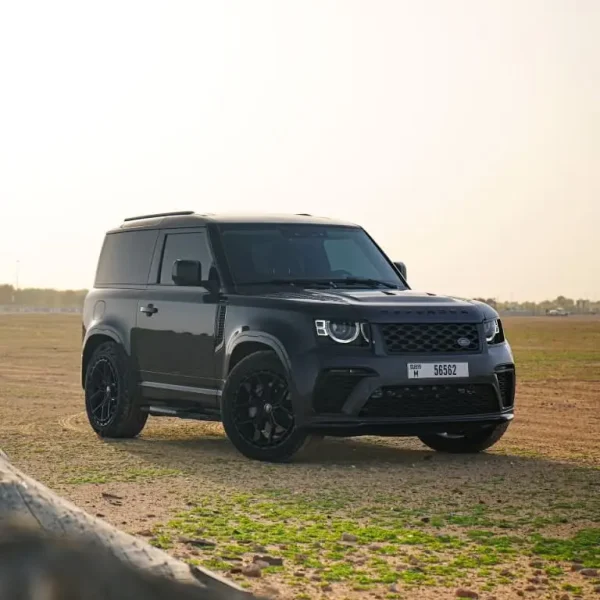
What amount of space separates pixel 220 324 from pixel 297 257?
44.1 inches

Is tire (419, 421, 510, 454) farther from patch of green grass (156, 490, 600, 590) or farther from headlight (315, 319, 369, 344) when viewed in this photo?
patch of green grass (156, 490, 600, 590)

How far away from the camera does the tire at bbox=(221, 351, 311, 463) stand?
1105 centimetres

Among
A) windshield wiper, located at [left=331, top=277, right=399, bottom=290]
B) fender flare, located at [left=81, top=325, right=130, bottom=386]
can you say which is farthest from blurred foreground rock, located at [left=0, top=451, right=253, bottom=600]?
fender flare, located at [left=81, top=325, right=130, bottom=386]

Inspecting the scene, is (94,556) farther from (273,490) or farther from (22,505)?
(273,490)

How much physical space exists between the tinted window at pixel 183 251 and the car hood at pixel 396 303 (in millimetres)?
1042

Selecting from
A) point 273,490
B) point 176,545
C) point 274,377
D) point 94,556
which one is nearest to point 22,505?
point 94,556

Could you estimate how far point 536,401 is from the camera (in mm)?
A: 19719

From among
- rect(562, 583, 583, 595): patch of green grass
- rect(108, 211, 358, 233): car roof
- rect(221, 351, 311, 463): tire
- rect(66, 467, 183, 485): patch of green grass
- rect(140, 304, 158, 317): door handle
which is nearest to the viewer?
rect(562, 583, 583, 595): patch of green grass

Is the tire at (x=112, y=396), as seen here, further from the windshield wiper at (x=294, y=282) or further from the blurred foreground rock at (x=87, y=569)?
the blurred foreground rock at (x=87, y=569)

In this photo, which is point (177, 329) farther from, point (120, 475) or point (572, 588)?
point (572, 588)

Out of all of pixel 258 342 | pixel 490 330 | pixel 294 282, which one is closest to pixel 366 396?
pixel 258 342

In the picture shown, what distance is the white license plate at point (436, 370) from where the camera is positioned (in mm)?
10922

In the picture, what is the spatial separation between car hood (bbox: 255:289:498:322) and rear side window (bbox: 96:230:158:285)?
6.97 feet

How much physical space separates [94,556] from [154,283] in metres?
11.8
